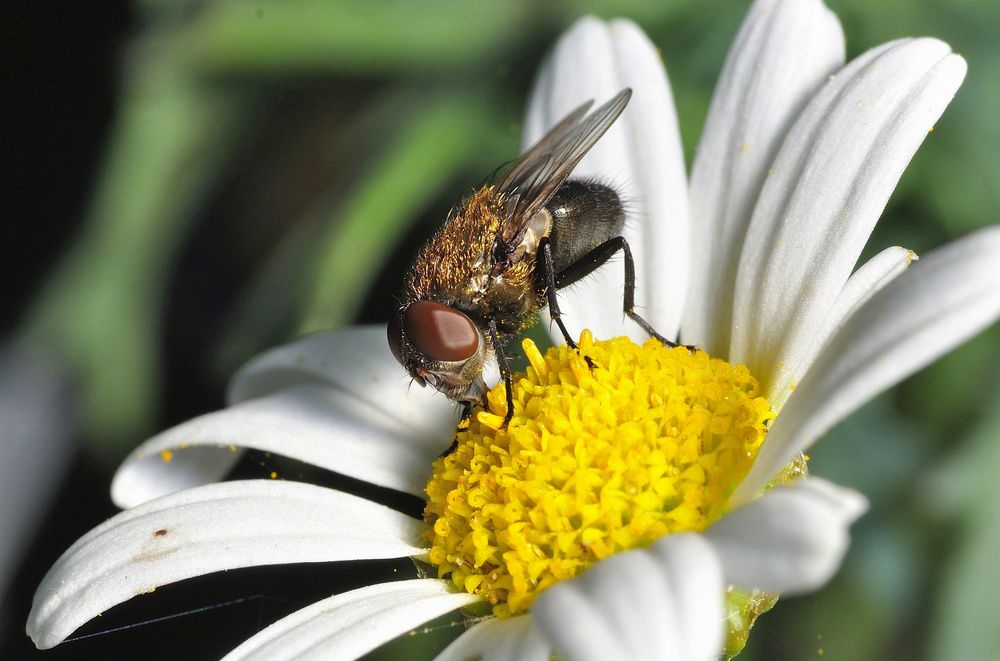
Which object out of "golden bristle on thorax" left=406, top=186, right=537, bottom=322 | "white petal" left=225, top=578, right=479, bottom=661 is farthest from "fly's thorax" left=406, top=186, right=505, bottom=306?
"white petal" left=225, top=578, right=479, bottom=661

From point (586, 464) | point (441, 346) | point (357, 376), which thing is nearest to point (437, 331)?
point (441, 346)

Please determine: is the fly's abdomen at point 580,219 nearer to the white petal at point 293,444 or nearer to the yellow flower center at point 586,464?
the yellow flower center at point 586,464

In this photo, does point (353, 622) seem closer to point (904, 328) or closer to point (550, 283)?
point (550, 283)

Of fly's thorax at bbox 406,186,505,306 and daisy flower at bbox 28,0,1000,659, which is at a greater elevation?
fly's thorax at bbox 406,186,505,306

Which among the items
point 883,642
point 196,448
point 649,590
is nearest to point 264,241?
point 196,448

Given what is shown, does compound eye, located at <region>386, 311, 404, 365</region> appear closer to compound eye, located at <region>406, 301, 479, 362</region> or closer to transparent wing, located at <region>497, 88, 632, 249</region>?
compound eye, located at <region>406, 301, 479, 362</region>

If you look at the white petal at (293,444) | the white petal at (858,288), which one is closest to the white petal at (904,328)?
the white petal at (858,288)

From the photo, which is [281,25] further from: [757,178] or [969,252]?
[969,252]
